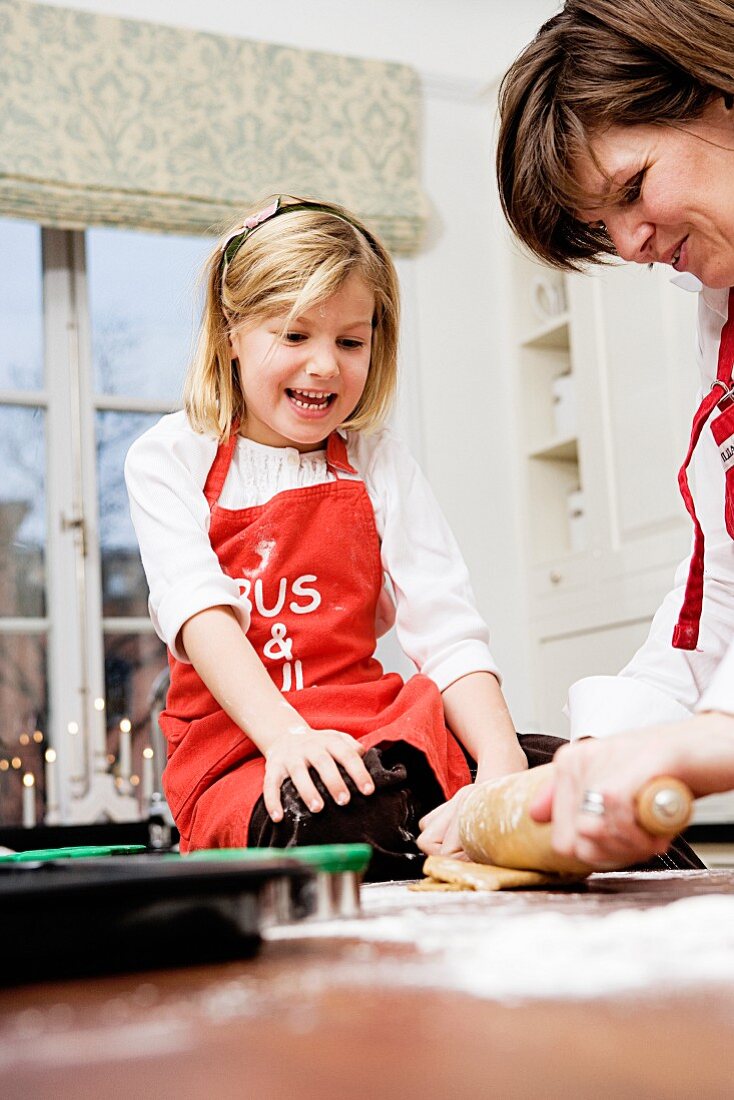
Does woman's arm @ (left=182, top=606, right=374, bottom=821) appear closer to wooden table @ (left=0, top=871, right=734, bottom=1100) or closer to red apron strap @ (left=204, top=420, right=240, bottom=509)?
red apron strap @ (left=204, top=420, right=240, bottom=509)

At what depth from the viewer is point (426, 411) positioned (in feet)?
12.5

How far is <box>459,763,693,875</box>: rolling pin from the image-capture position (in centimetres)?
55

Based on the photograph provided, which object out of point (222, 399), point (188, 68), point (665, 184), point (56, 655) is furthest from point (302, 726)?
point (188, 68)

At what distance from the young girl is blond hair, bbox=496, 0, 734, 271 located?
359 mm

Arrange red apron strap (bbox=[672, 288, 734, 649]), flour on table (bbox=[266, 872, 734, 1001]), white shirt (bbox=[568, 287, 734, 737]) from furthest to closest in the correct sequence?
1. red apron strap (bbox=[672, 288, 734, 649])
2. white shirt (bbox=[568, 287, 734, 737])
3. flour on table (bbox=[266, 872, 734, 1001])

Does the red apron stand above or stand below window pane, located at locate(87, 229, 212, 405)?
below

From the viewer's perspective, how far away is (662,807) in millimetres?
549

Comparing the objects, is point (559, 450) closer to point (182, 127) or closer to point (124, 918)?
point (182, 127)

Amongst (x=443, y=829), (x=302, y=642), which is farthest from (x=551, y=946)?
(x=302, y=642)

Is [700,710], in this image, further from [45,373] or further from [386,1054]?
[45,373]

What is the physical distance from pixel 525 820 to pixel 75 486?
9.51ft

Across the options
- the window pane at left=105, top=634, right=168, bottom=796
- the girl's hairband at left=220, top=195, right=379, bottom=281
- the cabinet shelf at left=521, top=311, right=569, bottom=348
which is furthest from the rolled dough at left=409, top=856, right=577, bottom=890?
the cabinet shelf at left=521, top=311, right=569, bottom=348

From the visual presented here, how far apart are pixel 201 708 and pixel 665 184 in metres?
0.75

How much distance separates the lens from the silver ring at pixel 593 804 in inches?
22.4
